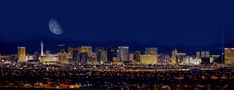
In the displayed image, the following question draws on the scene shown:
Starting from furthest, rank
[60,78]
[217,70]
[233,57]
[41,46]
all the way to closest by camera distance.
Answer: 1. [41,46]
2. [233,57]
3. [217,70]
4. [60,78]

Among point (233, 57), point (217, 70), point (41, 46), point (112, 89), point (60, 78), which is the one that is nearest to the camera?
point (112, 89)

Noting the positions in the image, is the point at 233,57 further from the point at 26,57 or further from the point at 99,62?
the point at 26,57

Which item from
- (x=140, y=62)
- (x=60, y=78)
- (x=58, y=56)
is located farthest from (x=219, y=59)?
(x=60, y=78)

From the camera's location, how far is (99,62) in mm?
170375

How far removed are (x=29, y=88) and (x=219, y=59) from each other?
81.9 meters

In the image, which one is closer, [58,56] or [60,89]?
[60,89]

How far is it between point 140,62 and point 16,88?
86920 mm

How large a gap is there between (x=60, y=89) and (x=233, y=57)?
81.1 meters

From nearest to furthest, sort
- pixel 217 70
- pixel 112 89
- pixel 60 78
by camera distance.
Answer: pixel 112 89
pixel 60 78
pixel 217 70

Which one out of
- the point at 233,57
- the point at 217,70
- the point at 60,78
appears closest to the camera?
the point at 60,78

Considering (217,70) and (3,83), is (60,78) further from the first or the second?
(217,70)

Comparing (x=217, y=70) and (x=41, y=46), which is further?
(x=41, y=46)

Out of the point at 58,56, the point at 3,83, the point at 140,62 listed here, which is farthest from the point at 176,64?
the point at 3,83

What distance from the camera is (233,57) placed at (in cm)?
16350
